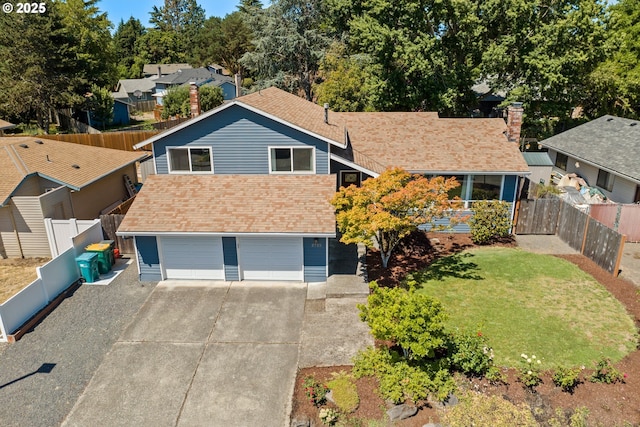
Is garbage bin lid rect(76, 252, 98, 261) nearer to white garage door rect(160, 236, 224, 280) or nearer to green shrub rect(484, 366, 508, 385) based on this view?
white garage door rect(160, 236, 224, 280)

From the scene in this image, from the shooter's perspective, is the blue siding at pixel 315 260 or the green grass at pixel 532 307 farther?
the blue siding at pixel 315 260

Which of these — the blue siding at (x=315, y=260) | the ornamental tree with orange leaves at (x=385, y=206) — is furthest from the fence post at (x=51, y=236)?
the ornamental tree with orange leaves at (x=385, y=206)

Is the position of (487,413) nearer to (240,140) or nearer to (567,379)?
(567,379)

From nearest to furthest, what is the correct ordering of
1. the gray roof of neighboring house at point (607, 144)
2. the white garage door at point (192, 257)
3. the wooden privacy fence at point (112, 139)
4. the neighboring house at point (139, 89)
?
the white garage door at point (192, 257)
the gray roof of neighboring house at point (607, 144)
the wooden privacy fence at point (112, 139)
the neighboring house at point (139, 89)

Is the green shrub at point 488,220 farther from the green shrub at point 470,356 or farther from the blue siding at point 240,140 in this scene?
the green shrub at point 470,356

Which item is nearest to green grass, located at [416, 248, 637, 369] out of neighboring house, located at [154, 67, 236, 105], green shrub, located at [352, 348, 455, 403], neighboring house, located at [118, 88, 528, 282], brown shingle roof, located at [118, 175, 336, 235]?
green shrub, located at [352, 348, 455, 403]

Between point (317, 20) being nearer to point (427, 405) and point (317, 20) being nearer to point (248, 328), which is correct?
point (248, 328)

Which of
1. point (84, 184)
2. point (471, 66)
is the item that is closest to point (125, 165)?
point (84, 184)
